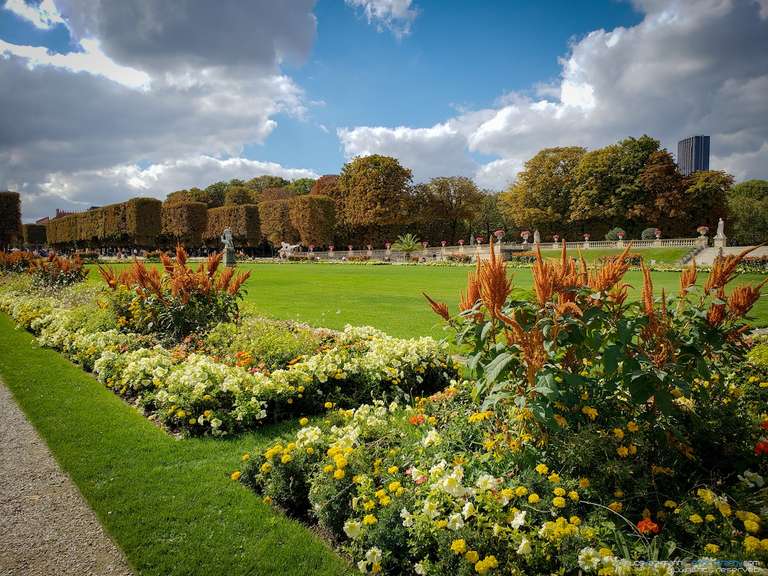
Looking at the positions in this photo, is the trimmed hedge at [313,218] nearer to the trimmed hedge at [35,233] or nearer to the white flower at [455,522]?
the white flower at [455,522]

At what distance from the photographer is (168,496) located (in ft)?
12.0

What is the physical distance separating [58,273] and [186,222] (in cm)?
4472

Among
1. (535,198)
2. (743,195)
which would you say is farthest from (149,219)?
(743,195)

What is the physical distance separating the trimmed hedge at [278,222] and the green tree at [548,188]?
86.1 ft

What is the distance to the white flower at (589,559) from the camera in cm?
221

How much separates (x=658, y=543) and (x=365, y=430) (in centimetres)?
218

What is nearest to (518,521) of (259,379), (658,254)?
(259,379)

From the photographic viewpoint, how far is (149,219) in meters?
54.9

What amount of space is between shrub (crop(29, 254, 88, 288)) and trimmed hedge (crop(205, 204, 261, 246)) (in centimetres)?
4217

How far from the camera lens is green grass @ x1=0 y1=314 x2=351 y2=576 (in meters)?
2.93

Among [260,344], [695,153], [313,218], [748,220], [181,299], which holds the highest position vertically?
[695,153]

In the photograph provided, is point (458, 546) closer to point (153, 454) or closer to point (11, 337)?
point (153, 454)

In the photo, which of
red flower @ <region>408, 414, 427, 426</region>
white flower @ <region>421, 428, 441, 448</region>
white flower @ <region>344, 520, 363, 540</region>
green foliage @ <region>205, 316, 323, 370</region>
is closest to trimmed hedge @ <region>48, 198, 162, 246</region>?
green foliage @ <region>205, 316, 323, 370</region>

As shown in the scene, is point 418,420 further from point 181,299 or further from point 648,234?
point 648,234
